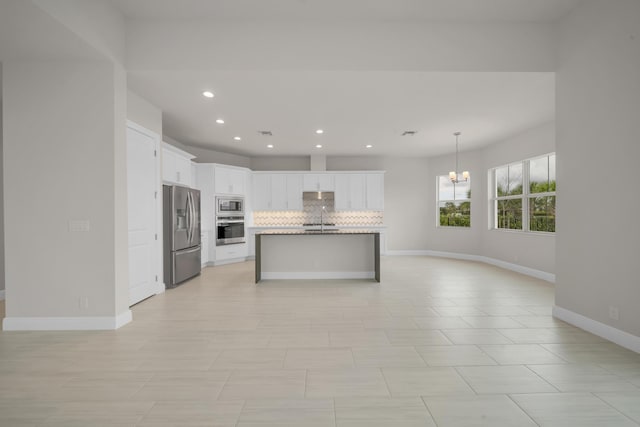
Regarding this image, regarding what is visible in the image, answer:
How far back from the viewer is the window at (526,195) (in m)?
5.96

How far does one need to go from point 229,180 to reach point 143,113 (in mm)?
3488

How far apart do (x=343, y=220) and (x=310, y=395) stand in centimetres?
707

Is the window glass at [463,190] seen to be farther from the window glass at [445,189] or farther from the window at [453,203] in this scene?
the window glass at [445,189]

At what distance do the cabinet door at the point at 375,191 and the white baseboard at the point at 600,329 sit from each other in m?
5.39

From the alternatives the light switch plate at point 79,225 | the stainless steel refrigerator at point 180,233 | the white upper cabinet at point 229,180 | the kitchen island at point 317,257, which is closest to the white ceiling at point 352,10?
the light switch plate at point 79,225

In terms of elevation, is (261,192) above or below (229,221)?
above

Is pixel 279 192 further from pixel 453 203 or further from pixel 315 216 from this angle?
pixel 453 203

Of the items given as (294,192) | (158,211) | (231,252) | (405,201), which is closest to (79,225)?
(158,211)

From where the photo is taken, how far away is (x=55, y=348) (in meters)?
2.89

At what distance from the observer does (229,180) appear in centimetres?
789

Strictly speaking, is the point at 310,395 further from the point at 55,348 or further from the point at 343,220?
the point at 343,220

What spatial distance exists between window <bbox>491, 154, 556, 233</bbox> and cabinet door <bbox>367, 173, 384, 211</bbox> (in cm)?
269

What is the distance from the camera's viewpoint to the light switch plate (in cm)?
331

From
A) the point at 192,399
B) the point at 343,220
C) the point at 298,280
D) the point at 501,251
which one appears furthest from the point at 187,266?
the point at 501,251
